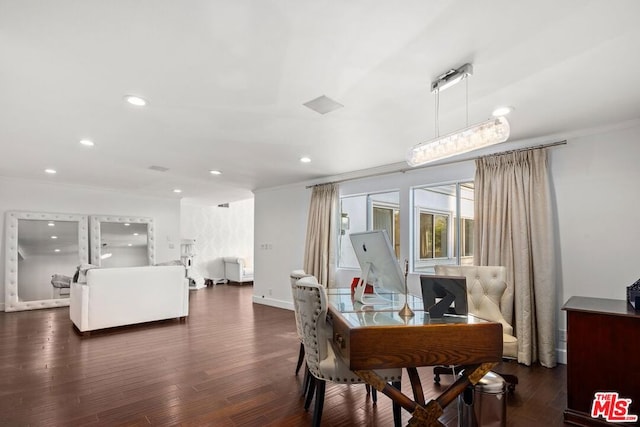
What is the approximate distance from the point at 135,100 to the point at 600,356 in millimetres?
3933

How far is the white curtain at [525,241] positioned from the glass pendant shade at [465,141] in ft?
5.21

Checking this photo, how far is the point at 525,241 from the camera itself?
365 centimetres

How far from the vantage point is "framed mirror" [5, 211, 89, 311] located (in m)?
6.18

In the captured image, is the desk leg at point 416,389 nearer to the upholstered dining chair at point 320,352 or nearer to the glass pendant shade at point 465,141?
the upholstered dining chair at point 320,352

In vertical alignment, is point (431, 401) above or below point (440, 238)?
below

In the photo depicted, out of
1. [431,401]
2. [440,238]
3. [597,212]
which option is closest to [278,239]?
[440,238]

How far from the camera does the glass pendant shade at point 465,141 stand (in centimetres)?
221

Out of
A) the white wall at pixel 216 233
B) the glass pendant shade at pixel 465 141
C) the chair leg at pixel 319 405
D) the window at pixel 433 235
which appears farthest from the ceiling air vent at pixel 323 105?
the white wall at pixel 216 233

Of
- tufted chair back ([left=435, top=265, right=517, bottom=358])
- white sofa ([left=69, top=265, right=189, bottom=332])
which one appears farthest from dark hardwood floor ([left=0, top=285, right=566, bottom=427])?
tufted chair back ([left=435, top=265, right=517, bottom=358])

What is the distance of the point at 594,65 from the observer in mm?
2174

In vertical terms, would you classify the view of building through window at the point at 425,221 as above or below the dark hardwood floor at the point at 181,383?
above

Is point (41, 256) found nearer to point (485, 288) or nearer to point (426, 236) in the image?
point (426, 236)

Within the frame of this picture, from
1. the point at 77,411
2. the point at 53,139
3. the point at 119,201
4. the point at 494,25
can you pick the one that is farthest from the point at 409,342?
the point at 119,201

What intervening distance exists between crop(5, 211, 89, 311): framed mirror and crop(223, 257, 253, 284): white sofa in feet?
12.7
